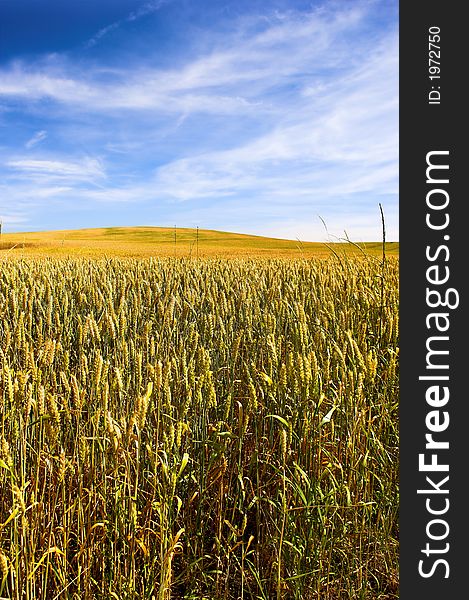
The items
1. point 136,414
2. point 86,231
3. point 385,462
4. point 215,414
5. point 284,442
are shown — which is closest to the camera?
point 136,414

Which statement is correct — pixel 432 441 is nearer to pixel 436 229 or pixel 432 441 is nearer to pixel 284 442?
pixel 284 442

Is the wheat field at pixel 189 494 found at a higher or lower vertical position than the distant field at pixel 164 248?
lower

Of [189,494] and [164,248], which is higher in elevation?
[164,248]

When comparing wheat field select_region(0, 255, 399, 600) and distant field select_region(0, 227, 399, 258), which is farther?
distant field select_region(0, 227, 399, 258)

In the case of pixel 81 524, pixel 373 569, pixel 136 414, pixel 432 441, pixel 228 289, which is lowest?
pixel 373 569

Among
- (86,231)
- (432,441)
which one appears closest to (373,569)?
(432,441)

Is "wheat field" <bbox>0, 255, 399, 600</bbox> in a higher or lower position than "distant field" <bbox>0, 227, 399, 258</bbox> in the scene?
lower

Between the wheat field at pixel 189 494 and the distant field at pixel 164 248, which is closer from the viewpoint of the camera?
the wheat field at pixel 189 494

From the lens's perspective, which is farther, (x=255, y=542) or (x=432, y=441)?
(x=255, y=542)

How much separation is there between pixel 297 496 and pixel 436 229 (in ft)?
2.97

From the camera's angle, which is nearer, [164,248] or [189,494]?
[189,494]

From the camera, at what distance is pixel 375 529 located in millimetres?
1617

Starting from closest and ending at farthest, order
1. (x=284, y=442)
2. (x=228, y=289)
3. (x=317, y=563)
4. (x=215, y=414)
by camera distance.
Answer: (x=284, y=442) → (x=317, y=563) → (x=215, y=414) → (x=228, y=289)

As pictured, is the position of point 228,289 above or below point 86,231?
→ below
